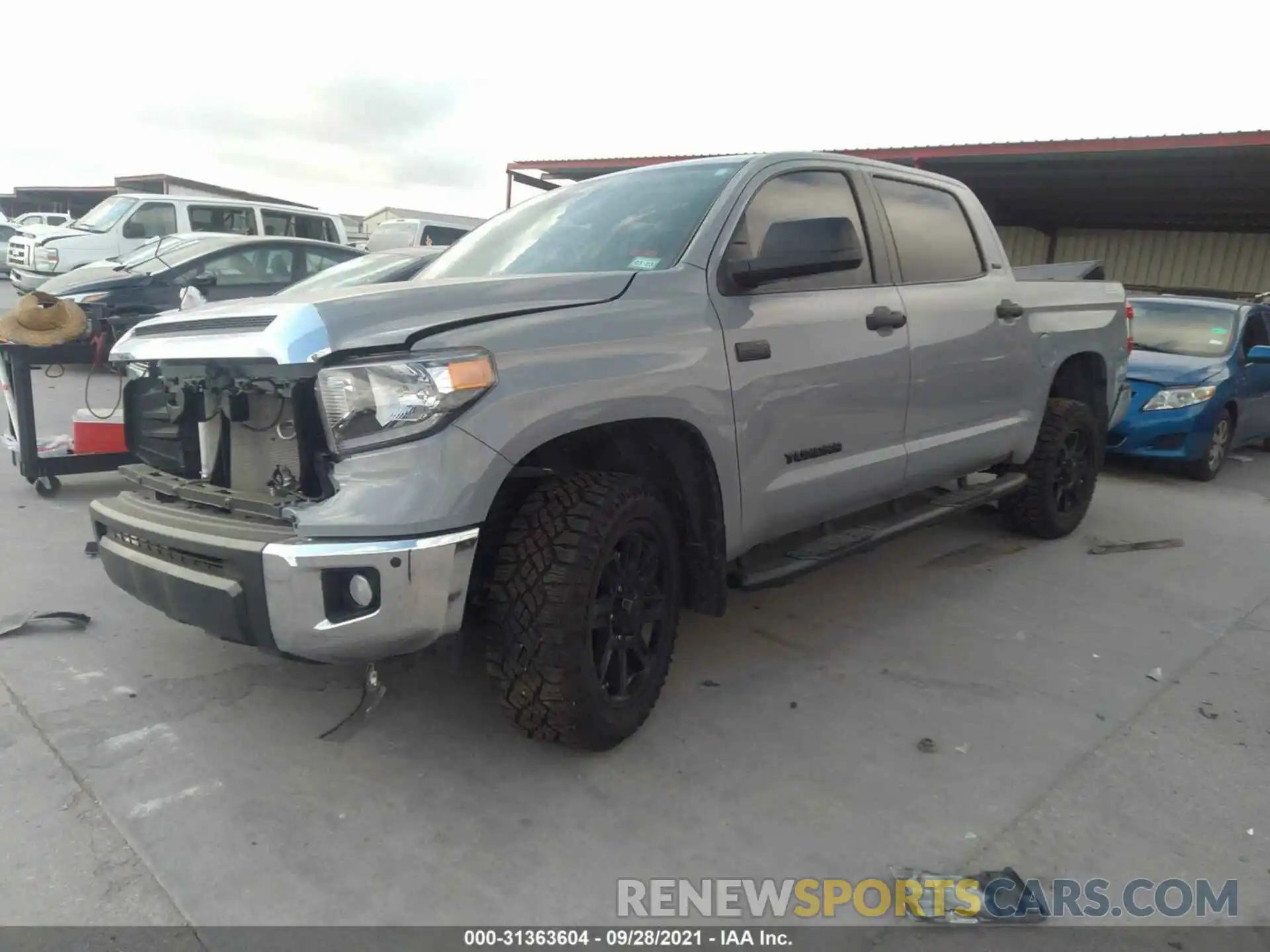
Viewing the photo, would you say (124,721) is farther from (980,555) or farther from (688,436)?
(980,555)

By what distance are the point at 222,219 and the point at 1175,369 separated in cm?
1292

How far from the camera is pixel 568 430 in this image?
2639mm

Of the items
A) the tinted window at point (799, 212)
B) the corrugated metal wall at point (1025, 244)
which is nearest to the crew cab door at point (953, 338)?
the tinted window at point (799, 212)

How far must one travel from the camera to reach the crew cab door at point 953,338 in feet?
13.3

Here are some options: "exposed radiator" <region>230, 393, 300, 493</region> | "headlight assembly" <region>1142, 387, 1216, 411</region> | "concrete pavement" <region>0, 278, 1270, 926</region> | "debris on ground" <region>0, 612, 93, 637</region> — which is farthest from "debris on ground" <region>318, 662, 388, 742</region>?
"headlight assembly" <region>1142, 387, 1216, 411</region>

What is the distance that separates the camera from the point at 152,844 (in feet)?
7.91

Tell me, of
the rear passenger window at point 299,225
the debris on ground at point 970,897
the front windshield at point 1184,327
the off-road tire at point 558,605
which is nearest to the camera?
the debris on ground at point 970,897

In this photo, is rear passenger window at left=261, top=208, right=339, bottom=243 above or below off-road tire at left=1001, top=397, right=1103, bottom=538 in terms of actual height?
above

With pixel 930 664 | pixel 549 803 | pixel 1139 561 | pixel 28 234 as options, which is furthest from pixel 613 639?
pixel 28 234

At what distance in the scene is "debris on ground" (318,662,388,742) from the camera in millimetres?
2986

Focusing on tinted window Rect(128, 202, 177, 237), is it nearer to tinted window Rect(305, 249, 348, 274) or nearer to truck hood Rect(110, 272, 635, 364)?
tinted window Rect(305, 249, 348, 274)

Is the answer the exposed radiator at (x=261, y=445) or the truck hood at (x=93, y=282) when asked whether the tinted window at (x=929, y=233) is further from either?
the truck hood at (x=93, y=282)

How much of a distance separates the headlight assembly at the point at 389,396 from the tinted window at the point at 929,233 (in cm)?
237

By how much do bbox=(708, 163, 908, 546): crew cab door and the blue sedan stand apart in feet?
14.9
